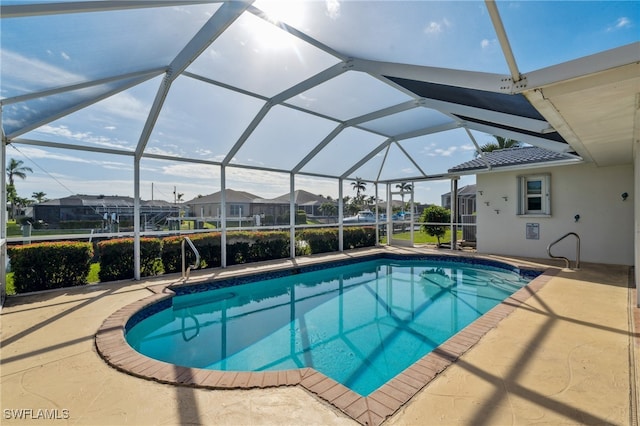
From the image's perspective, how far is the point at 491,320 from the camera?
15.4 ft

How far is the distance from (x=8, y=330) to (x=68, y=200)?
3.28 meters

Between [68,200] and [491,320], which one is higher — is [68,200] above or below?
above

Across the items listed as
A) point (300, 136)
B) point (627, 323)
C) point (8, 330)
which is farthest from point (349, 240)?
point (8, 330)

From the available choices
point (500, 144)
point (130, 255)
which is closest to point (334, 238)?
point (130, 255)

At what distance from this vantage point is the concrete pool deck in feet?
8.25

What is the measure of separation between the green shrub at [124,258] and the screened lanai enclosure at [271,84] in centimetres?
38

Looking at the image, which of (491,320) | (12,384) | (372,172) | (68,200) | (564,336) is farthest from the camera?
(372,172)

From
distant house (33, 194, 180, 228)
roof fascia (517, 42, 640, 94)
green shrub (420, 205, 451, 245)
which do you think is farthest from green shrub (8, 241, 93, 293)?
green shrub (420, 205, 451, 245)

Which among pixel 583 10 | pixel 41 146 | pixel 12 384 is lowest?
pixel 12 384

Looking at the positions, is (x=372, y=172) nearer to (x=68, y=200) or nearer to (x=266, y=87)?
(x=266, y=87)

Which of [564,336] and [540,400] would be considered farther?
[564,336]

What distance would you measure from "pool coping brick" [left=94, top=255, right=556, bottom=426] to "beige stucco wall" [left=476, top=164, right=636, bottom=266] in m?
7.69

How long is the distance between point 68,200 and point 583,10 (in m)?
9.10

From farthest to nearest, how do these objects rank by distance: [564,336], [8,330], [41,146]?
[41,146]
[8,330]
[564,336]
